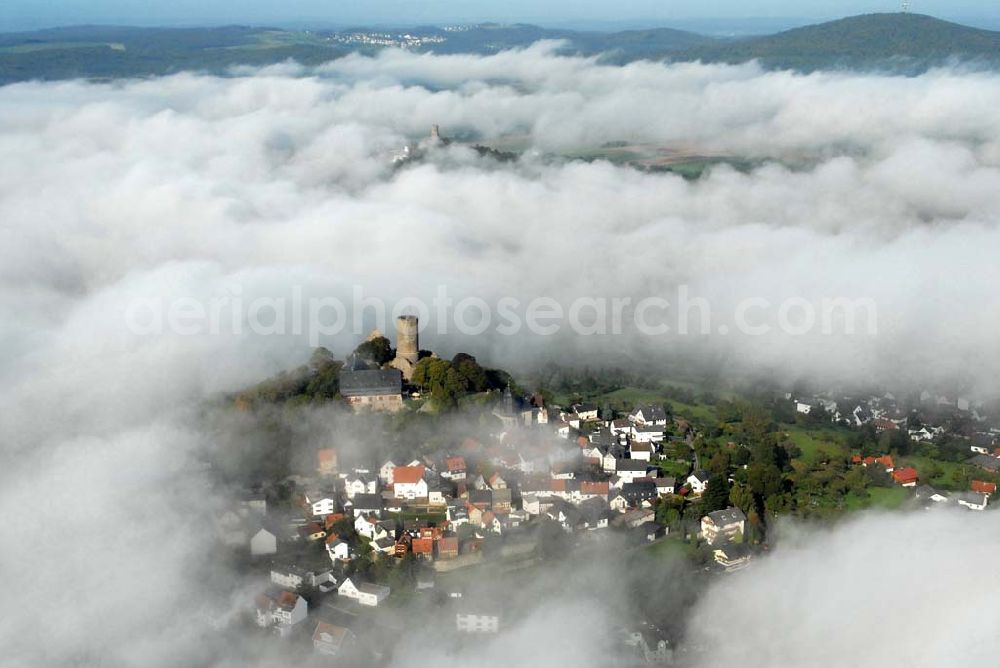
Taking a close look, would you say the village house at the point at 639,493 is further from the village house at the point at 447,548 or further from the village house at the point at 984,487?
the village house at the point at 984,487

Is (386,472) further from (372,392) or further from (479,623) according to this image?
(479,623)

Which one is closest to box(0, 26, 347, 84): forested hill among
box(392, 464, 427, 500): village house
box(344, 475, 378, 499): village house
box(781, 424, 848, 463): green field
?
box(344, 475, 378, 499): village house

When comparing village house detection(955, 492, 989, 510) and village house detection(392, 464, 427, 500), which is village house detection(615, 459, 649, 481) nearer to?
village house detection(392, 464, 427, 500)

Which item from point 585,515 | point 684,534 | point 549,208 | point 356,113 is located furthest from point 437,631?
point 356,113

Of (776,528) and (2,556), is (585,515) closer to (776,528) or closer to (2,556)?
(776,528)

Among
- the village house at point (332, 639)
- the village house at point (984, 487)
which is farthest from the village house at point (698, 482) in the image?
the village house at point (332, 639)

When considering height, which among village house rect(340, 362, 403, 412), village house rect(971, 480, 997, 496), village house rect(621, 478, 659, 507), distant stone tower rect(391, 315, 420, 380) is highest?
distant stone tower rect(391, 315, 420, 380)
